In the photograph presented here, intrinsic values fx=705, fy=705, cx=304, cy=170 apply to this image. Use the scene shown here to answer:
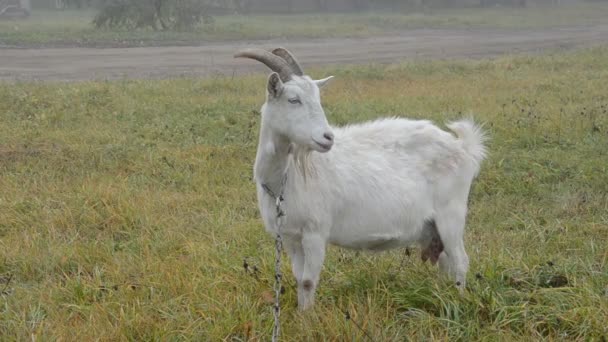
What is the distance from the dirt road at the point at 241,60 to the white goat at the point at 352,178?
1087 cm

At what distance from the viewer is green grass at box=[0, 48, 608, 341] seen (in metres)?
3.96

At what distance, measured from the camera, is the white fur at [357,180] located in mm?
3930

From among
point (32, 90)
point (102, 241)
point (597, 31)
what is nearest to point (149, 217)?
point (102, 241)

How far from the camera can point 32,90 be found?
11.6 meters

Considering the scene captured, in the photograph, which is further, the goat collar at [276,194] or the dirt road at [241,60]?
the dirt road at [241,60]

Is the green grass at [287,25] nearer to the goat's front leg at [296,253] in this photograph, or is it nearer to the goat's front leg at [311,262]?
the goat's front leg at [296,253]

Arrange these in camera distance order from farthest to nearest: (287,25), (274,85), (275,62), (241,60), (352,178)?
(287,25) → (241,60) → (352,178) → (275,62) → (274,85)

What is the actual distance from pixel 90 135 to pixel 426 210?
5.55 metres

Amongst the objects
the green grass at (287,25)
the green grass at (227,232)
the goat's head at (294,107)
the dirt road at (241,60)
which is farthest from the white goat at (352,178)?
the green grass at (287,25)

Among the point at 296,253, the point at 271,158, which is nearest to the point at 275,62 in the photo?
the point at 271,158

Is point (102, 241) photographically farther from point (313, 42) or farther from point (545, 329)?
point (313, 42)

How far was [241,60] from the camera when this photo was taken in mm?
18891

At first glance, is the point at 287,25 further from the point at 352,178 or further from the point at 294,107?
the point at 294,107

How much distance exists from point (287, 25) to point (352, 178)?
25325 millimetres
